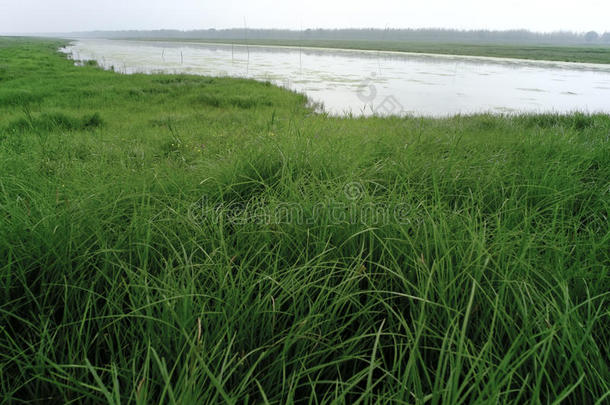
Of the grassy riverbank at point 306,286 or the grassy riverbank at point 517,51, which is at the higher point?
the grassy riverbank at point 517,51

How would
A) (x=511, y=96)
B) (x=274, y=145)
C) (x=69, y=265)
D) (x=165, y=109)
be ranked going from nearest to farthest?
1. (x=69, y=265)
2. (x=274, y=145)
3. (x=165, y=109)
4. (x=511, y=96)

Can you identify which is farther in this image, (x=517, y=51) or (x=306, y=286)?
(x=517, y=51)

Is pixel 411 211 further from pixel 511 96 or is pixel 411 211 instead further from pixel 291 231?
pixel 511 96

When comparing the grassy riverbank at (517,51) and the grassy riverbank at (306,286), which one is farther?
the grassy riverbank at (517,51)

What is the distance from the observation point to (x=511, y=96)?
10094mm

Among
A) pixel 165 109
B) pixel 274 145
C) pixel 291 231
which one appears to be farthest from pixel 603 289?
pixel 165 109

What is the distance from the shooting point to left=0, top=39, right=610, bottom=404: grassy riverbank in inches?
29.2

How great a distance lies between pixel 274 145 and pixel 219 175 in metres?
0.41

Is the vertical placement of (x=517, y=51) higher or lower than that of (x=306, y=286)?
higher

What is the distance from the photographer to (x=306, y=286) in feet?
3.01

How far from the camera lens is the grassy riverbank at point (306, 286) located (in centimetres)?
74

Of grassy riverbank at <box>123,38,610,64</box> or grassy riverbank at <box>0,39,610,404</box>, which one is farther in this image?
grassy riverbank at <box>123,38,610,64</box>

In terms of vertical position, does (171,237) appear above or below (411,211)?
below

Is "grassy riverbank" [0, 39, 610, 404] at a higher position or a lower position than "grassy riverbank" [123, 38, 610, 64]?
lower
